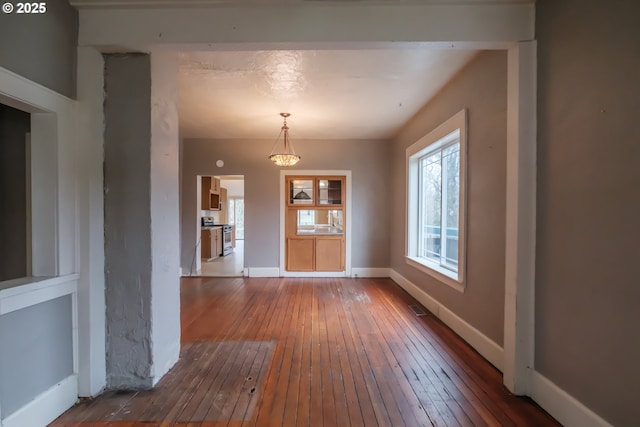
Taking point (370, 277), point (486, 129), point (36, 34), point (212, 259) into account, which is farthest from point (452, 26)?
point (212, 259)

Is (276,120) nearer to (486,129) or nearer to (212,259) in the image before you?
(486,129)

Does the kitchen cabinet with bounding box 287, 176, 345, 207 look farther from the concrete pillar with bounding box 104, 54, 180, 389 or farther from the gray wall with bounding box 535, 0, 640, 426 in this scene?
the gray wall with bounding box 535, 0, 640, 426

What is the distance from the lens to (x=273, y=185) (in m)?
5.52

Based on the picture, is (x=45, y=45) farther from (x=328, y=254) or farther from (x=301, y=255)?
(x=328, y=254)

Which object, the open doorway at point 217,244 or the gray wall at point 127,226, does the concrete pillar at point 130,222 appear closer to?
the gray wall at point 127,226

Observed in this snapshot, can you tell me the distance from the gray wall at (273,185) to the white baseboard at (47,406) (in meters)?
3.69

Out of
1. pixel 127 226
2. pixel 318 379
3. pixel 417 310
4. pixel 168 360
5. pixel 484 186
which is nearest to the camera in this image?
pixel 127 226

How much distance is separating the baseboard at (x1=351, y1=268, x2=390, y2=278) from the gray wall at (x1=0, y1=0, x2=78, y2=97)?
4772 mm

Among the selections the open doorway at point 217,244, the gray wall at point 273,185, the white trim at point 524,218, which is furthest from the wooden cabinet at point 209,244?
the white trim at point 524,218

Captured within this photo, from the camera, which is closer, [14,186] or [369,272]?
[14,186]

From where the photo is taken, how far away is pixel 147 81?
199 cm

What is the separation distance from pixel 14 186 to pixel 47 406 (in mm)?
1384

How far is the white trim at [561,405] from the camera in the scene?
146cm

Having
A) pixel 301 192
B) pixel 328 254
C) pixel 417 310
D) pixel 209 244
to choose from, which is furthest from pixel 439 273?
pixel 209 244
